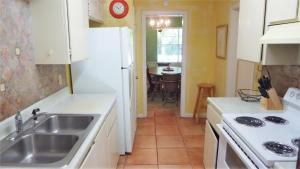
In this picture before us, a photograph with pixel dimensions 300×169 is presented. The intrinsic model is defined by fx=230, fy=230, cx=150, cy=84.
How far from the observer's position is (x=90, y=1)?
2.67m

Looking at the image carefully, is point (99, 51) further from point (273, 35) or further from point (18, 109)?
point (273, 35)

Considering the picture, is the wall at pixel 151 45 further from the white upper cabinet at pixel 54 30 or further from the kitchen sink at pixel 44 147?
the kitchen sink at pixel 44 147

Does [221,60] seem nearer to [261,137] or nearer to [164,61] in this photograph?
[261,137]

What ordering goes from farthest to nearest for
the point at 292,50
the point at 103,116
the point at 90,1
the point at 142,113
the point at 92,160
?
the point at 142,113
the point at 90,1
the point at 103,116
the point at 292,50
the point at 92,160

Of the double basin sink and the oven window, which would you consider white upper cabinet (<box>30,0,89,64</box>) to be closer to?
the double basin sink

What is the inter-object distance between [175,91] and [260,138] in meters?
4.12

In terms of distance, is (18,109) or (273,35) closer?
(273,35)

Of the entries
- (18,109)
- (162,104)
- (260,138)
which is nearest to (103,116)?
(18,109)

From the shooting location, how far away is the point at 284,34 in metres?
1.42

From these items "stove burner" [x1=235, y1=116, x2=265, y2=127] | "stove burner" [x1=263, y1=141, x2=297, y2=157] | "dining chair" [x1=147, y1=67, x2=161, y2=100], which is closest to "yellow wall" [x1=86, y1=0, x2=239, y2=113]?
"dining chair" [x1=147, y1=67, x2=161, y2=100]

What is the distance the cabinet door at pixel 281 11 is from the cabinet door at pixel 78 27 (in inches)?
63.6

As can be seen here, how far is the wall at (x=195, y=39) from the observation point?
4254 mm

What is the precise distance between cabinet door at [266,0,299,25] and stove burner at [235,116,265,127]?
749mm

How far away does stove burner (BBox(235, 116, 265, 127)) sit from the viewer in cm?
173
